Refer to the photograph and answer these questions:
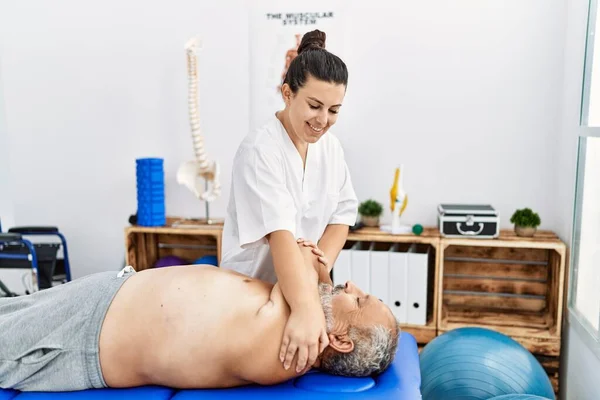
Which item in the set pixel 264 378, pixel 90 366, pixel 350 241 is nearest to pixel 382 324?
pixel 264 378

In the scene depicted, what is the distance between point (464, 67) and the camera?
122 inches

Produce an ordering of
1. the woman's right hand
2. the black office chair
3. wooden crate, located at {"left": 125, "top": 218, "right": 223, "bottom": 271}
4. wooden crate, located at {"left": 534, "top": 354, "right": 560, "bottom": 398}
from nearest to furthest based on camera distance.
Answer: the woman's right hand → wooden crate, located at {"left": 534, "top": 354, "right": 560, "bottom": 398} → the black office chair → wooden crate, located at {"left": 125, "top": 218, "right": 223, "bottom": 271}

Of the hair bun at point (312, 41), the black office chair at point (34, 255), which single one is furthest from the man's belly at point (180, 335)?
the black office chair at point (34, 255)

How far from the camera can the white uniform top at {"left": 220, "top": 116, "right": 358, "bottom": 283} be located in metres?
1.58

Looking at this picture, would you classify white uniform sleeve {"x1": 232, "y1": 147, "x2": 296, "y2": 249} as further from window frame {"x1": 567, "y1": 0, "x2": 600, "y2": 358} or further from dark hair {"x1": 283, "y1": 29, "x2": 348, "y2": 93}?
window frame {"x1": 567, "y1": 0, "x2": 600, "y2": 358}

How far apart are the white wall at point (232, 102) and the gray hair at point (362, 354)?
6.04 feet

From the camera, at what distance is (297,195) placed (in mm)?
1719

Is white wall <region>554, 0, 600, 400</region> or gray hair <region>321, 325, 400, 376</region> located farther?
white wall <region>554, 0, 600, 400</region>

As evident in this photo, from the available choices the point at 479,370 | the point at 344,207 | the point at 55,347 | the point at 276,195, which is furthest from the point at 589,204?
the point at 55,347

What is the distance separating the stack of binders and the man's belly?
1.55m

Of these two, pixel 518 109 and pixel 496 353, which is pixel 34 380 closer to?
pixel 496 353

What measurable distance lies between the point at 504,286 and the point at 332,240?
172 centimetres

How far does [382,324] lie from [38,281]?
2.56 meters

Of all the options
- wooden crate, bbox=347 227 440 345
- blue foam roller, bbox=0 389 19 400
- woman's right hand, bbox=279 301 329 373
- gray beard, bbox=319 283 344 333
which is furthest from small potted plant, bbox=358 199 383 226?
blue foam roller, bbox=0 389 19 400
